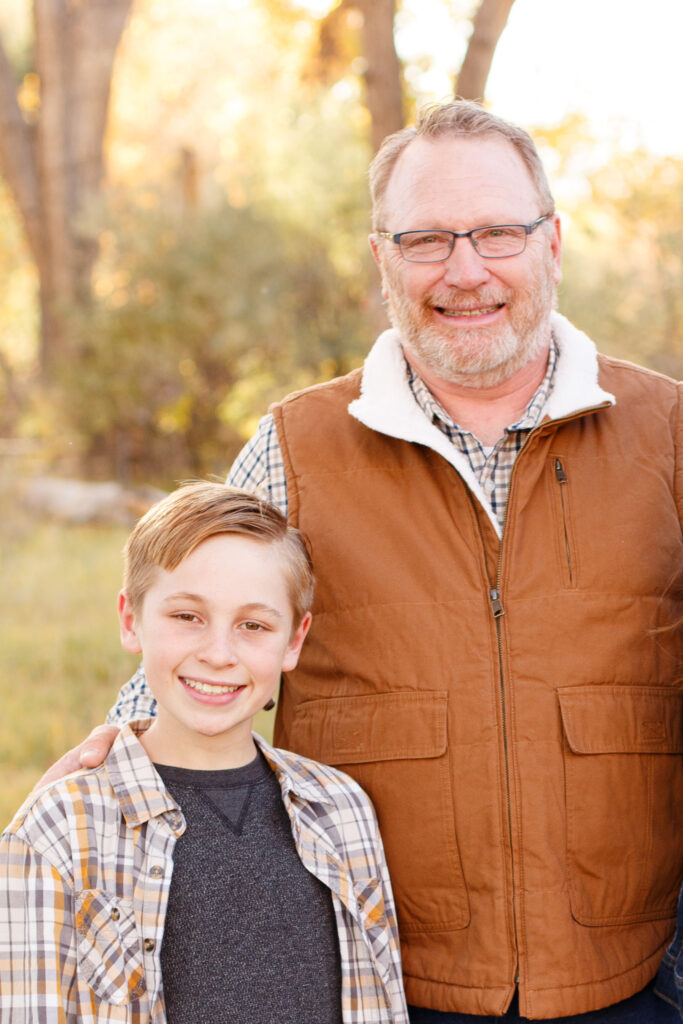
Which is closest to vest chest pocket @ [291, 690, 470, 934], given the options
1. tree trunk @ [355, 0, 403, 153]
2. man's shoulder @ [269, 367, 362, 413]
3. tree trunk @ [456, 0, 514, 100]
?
man's shoulder @ [269, 367, 362, 413]

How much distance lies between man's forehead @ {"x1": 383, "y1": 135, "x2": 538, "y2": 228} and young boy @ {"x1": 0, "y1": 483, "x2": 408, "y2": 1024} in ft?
2.96

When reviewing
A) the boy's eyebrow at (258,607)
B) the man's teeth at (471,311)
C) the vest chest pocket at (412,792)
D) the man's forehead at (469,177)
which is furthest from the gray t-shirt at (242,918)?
the man's forehead at (469,177)

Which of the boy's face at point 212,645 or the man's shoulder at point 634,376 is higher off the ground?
the man's shoulder at point 634,376

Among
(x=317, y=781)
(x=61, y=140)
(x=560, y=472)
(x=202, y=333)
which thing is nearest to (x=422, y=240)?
(x=560, y=472)

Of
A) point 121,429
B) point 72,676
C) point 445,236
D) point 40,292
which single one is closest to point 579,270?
point 121,429

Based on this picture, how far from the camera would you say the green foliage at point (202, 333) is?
13.4 metres

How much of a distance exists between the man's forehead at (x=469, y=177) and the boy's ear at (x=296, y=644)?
1.06m

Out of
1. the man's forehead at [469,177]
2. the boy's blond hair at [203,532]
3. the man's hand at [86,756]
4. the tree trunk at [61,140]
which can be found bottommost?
the man's hand at [86,756]

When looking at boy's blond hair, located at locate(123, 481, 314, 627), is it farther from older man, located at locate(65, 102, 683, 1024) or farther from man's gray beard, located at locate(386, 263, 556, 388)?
man's gray beard, located at locate(386, 263, 556, 388)

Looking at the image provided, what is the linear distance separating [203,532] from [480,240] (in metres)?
1.02

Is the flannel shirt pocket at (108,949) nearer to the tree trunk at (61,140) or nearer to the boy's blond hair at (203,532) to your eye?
the boy's blond hair at (203,532)

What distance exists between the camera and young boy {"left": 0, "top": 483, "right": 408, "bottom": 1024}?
2061 millimetres

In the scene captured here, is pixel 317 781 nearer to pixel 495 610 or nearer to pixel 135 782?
pixel 135 782

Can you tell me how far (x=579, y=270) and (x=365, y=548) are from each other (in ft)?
40.0
